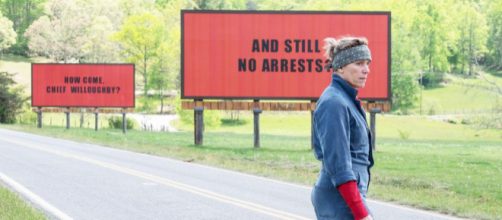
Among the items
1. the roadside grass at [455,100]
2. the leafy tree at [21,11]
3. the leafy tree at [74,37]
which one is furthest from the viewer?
the leafy tree at [21,11]

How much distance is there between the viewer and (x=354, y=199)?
193 inches

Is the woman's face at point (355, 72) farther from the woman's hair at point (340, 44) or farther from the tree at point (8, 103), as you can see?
the tree at point (8, 103)

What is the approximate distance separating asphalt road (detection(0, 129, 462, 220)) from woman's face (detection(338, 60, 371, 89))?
26.3 feet

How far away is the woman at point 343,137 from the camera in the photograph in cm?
495

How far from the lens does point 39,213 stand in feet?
41.9

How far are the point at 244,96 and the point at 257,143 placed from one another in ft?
6.48

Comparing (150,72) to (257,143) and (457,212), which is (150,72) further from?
(457,212)

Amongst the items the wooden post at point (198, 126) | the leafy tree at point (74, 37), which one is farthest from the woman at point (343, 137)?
the leafy tree at point (74, 37)

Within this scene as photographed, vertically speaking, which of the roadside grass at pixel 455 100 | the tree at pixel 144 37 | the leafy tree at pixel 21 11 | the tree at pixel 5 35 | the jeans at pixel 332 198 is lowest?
the roadside grass at pixel 455 100

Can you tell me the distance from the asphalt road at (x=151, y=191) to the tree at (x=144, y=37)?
68636mm

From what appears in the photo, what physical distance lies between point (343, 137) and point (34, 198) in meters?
11.2

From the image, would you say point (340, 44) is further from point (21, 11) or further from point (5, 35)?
point (21, 11)

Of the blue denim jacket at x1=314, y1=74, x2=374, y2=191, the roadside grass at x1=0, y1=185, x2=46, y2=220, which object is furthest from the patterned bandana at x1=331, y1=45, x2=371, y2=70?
the roadside grass at x1=0, y1=185, x2=46, y2=220

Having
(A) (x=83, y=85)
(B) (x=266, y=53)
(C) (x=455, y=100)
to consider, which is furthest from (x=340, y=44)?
(C) (x=455, y=100)
